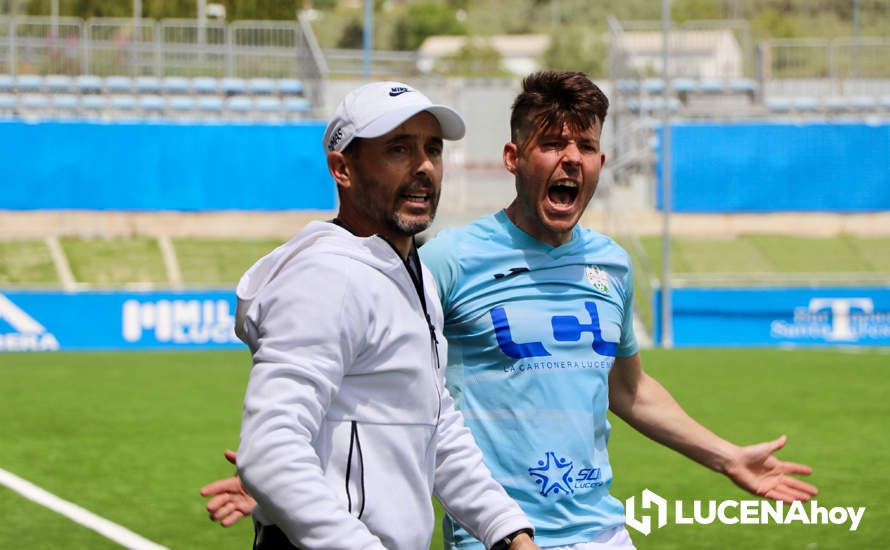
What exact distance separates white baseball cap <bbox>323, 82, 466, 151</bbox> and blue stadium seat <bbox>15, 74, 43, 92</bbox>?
31.4 metres

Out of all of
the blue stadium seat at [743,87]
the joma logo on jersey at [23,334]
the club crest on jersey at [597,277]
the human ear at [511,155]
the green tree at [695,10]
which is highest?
the human ear at [511,155]

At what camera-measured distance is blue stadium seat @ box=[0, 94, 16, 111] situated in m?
31.5

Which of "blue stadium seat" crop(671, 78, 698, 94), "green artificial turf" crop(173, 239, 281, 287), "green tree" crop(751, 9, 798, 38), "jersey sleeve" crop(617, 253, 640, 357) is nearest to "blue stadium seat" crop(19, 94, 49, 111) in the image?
"green artificial turf" crop(173, 239, 281, 287)

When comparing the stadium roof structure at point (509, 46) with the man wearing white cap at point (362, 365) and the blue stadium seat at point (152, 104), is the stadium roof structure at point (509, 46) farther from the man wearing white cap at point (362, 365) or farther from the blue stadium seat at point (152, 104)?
the man wearing white cap at point (362, 365)

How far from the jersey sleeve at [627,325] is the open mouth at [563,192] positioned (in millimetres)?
322

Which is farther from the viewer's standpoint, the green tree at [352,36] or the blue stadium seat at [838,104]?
the green tree at [352,36]

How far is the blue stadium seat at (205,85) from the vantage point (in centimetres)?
3397

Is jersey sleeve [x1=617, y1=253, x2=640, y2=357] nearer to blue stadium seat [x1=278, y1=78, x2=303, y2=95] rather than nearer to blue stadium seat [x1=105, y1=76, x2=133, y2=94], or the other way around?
blue stadium seat [x1=105, y1=76, x2=133, y2=94]

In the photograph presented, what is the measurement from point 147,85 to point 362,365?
3205 cm

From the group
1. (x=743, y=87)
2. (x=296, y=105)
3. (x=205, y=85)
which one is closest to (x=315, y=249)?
(x=296, y=105)

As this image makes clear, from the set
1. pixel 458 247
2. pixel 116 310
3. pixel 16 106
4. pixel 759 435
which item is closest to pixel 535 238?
pixel 458 247

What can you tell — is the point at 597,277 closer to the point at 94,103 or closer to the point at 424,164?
the point at 424,164

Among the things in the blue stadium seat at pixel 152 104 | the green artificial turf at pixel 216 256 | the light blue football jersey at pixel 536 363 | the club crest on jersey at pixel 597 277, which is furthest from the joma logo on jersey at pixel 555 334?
the blue stadium seat at pixel 152 104

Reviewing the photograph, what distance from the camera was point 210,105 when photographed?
108ft
